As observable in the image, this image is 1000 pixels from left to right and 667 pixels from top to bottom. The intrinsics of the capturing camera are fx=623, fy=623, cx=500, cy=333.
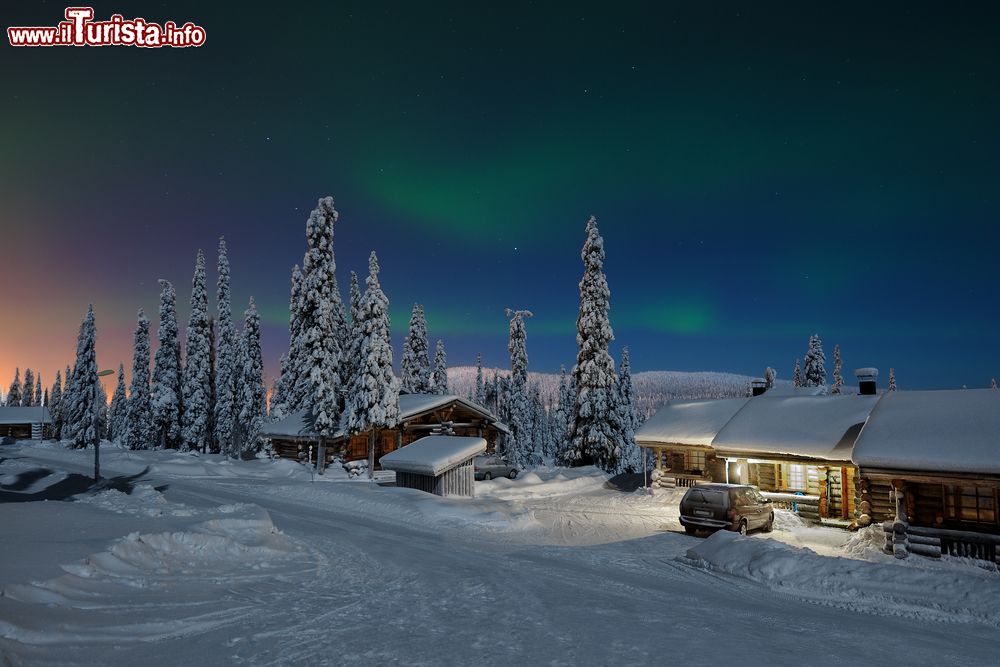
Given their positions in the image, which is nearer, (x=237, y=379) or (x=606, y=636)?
(x=606, y=636)

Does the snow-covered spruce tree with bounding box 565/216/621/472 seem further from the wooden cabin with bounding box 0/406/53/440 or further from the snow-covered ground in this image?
the wooden cabin with bounding box 0/406/53/440

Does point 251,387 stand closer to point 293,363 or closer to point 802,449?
point 293,363

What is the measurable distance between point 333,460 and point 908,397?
32.2m

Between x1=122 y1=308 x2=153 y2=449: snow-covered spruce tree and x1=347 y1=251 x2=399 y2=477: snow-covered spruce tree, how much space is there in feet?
121

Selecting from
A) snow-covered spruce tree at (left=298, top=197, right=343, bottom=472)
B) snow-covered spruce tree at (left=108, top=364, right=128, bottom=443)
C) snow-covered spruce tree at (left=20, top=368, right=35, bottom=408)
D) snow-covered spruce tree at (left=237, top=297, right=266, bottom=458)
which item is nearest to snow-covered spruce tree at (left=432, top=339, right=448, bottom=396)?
snow-covered spruce tree at (left=237, top=297, right=266, bottom=458)

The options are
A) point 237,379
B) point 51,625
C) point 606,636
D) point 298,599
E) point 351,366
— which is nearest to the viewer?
point 51,625

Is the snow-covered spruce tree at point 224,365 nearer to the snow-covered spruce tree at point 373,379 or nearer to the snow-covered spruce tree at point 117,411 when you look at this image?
the snow-covered spruce tree at point 373,379

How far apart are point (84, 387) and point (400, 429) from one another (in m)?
44.6

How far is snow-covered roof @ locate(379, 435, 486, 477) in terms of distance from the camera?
27516 mm

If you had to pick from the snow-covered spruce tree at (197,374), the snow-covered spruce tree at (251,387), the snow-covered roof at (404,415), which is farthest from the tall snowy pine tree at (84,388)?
the snow-covered roof at (404,415)

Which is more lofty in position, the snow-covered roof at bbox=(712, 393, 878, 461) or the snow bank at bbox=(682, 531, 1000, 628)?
the snow-covered roof at bbox=(712, 393, 878, 461)

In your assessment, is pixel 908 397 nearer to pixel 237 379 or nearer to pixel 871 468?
pixel 871 468

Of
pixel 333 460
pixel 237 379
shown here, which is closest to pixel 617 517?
pixel 333 460

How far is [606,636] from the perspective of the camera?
30.9 ft
